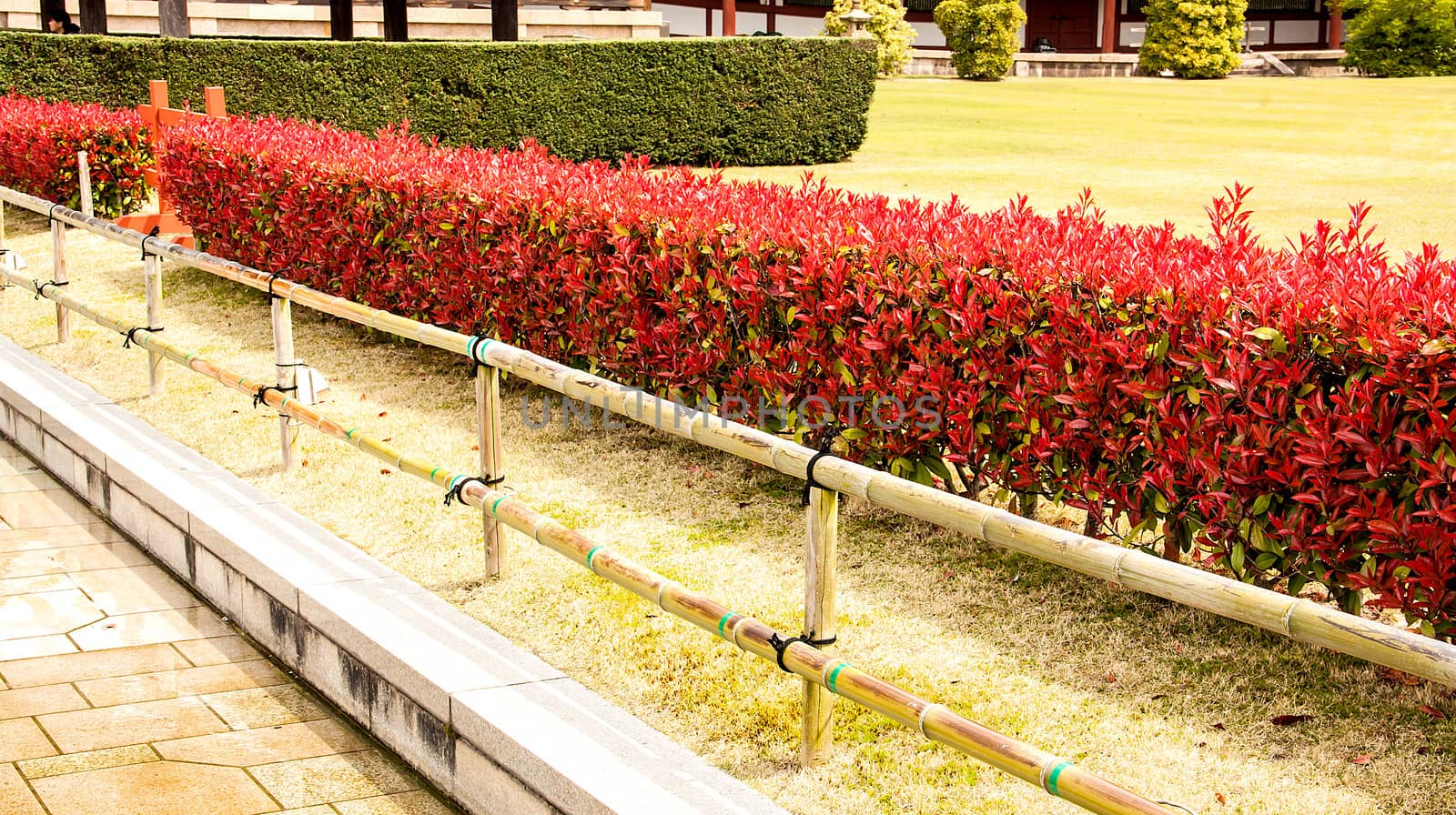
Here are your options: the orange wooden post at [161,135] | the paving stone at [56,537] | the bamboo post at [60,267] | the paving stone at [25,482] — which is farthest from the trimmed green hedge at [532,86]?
the paving stone at [56,537]

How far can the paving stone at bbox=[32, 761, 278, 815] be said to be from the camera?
3754mm

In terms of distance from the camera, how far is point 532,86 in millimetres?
18500

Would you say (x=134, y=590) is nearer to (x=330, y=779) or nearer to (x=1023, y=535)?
(x=330, y=779)

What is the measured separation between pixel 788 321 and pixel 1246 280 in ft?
5.61

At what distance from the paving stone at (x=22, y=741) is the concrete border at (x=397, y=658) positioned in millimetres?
751

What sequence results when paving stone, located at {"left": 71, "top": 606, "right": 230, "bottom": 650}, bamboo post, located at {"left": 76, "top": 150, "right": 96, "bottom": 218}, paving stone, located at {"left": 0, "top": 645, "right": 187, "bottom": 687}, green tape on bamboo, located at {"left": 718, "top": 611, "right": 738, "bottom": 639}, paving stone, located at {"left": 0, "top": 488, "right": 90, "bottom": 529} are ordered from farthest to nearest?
bamboo post, located at {"left": 76, "top": 150, "right": 96, "bottom": 218} < paving stone, located at {"left": 0, "top": 488, "right": 90, "bottom": 529} < paving stone, located at {"left": 71, "top": 606, "right": 230, "bottom": 650} < paving stone, located at {"left": 0, "top": 645, "right": 187, "bottom": 687} < green tape on bamboo, located at {"left": 718, "top": 611, "right": 738, "bottom": 639}

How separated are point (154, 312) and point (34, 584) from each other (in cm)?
200

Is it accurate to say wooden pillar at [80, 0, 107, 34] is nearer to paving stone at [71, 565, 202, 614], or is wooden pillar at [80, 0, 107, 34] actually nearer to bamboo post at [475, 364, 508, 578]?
paving stone at [71, 565, 202, 614]

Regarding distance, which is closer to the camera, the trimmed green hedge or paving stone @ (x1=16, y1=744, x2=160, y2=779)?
paving stone @ (x1=16, y1=744, x2=160, y2=779)

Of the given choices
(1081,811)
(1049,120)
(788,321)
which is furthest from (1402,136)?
(1081,811)

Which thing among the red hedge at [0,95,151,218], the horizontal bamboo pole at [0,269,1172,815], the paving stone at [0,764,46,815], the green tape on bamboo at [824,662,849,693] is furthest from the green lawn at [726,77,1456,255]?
the paving stone at [0,764,46,815]

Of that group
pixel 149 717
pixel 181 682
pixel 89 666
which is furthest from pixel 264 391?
pixel 149 717

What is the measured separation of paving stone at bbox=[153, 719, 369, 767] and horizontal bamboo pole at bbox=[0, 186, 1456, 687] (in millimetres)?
1197

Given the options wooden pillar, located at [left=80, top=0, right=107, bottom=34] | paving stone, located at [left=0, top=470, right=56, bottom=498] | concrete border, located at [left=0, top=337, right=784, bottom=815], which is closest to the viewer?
concrete border, located at [left=0, top=337, right=784, bottom=815]
